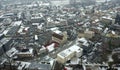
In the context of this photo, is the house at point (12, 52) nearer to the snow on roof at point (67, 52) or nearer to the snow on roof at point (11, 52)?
the snow on roof at point (11, 52)

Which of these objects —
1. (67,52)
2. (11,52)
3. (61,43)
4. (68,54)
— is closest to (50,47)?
(61,43)

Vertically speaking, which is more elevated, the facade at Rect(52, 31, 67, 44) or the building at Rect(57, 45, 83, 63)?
the facade at Rect(52, 31, 67, 44)

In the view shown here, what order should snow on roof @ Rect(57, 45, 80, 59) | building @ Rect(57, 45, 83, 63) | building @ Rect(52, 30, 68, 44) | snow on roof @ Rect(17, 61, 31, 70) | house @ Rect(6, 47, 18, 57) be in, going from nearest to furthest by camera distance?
1. snow on roof @ Rect(17, 61, 31, 70)
2. building @ Rect(57, 45, 83, 63)
3. snow on roof @ Rect(57, 45, 80, 59)
4. house @ Rect(6, 47, 18, 57)
5. building @ Rect(52, 30, 68, 44)

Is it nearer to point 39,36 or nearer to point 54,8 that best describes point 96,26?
A: point 39,36

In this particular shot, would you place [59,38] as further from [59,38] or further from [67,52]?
[67,52]

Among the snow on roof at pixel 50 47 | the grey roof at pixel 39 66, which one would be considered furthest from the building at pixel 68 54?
the snow on roof at pixel 50 47

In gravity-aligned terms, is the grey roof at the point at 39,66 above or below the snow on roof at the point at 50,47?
below

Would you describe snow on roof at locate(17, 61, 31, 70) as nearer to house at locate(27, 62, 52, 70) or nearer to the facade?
house at locate(27, 62, 52, 70)

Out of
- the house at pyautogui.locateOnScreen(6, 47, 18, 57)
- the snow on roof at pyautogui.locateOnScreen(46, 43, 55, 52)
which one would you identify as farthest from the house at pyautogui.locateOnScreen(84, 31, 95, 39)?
the house at pyautogui.locateOnScreen(6, 47, 18, 57)

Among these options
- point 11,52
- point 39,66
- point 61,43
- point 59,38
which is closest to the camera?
point 39,66

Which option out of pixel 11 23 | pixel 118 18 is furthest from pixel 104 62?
pixel 11 23

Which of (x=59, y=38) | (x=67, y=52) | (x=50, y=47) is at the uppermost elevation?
(x=59, y=38)
